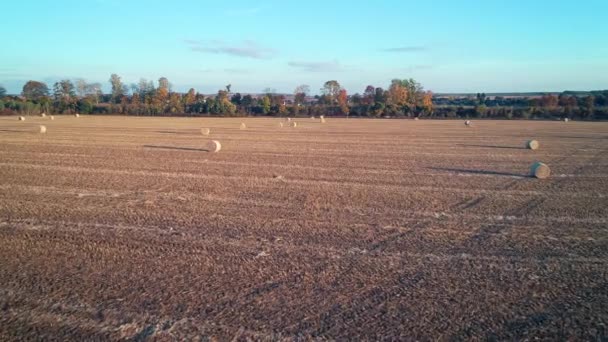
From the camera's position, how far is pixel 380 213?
9.95 m

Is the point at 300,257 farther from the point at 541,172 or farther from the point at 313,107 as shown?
the point at 313,107

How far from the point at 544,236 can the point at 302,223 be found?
503cm

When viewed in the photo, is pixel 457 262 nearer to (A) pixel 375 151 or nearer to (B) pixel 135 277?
(B) pixel 135 277

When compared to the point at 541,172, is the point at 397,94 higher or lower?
higher

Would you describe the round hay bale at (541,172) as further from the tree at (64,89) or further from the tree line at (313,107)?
the tree at (64,89)

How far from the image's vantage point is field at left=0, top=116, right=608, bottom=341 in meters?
5.10

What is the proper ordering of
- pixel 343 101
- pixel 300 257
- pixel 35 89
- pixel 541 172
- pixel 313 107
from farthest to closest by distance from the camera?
pixel 35 89 → pixel 343 101 → pixel 313 107 → pixel 541 172 → pixel 300 257

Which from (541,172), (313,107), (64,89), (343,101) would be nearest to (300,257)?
(541,172)

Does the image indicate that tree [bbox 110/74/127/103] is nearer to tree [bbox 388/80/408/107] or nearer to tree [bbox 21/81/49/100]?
tree [bbox 21/81/49/100]

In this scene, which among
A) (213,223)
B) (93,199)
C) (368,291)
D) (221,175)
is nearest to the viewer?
(368,291)

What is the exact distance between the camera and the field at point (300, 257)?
5.10 m

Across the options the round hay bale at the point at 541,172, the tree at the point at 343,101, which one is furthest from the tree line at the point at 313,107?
the round hay bale at the point at 541,172

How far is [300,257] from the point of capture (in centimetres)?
711

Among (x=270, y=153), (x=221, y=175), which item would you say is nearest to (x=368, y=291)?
(x=221, y=175)
